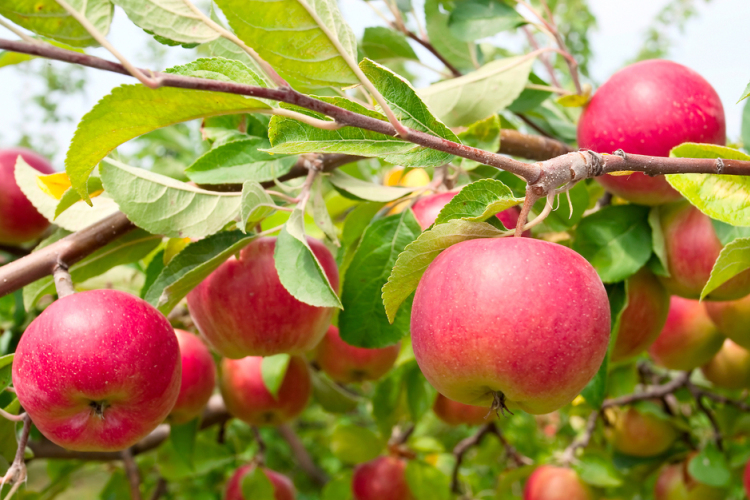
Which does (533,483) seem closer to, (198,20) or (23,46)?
(198,20)

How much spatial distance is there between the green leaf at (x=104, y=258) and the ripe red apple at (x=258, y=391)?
0.52 meters

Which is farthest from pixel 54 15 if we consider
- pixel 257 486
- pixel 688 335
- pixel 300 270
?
pixel 257 486

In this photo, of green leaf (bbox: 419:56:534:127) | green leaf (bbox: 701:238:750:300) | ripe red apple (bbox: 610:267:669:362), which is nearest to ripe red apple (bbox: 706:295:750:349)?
ripe red apple (bbox: 610:267:669:362)

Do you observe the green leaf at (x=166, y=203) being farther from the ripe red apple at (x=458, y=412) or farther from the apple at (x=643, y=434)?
the apple at (x=643, y=434)

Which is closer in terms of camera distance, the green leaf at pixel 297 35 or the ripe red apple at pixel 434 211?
the green leaf at pixel 297 35

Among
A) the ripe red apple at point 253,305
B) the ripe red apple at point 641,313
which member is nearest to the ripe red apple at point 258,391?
the ripe red apple at point 253,305

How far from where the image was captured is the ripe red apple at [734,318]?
102 cm

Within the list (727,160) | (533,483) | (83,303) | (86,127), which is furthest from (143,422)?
(533,483)

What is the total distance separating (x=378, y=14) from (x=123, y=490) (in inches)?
57.2

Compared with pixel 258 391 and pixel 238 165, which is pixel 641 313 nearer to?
pixel 238 165

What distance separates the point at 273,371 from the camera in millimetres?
1183

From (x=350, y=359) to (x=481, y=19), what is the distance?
0.76m

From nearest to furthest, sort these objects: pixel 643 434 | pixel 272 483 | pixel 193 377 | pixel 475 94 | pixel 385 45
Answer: pixel 475 94, pixel 193 377, pixel 385 45, pixel 643 434, pixel 272 483

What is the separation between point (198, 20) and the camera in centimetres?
54
